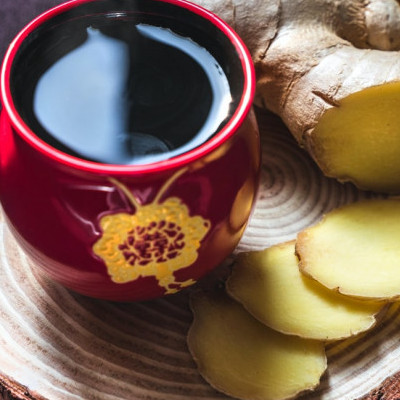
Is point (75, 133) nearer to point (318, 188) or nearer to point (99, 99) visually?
point (99, 99)

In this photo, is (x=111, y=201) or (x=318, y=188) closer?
(x=111, y=201)

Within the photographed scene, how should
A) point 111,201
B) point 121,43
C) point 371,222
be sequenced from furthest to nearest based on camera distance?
point 371,222 < point 121,43 < point 111,201

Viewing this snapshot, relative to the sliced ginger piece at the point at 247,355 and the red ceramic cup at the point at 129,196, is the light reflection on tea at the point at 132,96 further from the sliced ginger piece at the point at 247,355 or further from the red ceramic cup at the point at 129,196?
the sliced ginger piece at the point at 247,355

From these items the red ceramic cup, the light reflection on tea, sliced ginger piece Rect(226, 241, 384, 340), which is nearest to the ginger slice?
sliced ginger piece Rect(226, 241, 384, 340)

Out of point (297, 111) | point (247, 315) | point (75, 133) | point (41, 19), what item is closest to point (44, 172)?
point (75, 133)

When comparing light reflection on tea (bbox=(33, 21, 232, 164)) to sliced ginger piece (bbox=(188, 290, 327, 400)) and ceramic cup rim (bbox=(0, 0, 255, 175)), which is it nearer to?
ceramic cup rim (bbox=(0, 0, 255, 175))

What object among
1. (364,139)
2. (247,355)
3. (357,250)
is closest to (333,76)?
(364,139)

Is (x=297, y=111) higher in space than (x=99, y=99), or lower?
lower
